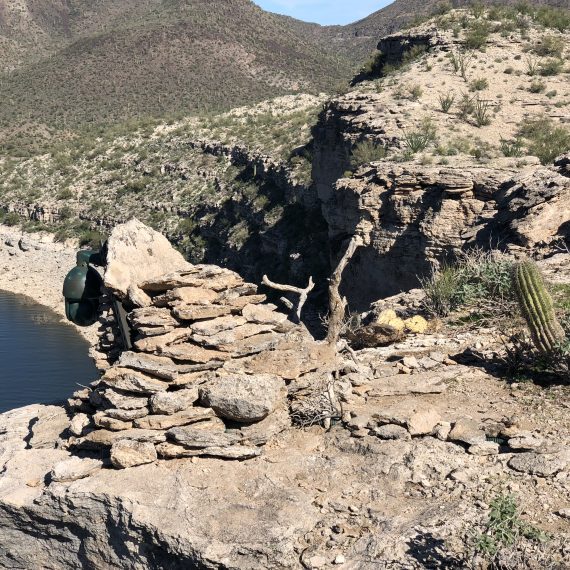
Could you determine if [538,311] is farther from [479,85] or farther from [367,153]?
[479,85]

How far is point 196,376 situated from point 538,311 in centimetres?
355

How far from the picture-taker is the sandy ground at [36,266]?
120ft

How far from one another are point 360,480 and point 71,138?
56.9 m

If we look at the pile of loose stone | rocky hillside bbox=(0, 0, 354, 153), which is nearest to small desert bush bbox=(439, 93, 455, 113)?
the pile of loose stone

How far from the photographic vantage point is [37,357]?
84.4 feet

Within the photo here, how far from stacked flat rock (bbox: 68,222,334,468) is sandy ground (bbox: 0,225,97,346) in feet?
91.4

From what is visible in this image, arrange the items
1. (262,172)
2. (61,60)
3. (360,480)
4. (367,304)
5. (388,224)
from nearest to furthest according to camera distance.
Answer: (360,480)
(388,224)
(367,304)
(262,172)
(61,60)

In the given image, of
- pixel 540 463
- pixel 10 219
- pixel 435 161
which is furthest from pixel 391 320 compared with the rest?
pixel 10 219

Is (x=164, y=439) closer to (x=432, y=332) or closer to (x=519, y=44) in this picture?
(x=432, y=332)

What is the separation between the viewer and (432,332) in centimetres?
879

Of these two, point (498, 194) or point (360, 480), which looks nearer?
point (360, 480)

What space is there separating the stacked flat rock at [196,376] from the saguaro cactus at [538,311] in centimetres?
214

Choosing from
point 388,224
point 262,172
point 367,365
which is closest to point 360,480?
point 367,365

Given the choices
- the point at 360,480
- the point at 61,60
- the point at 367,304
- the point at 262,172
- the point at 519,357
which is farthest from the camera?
the point at 61,60
